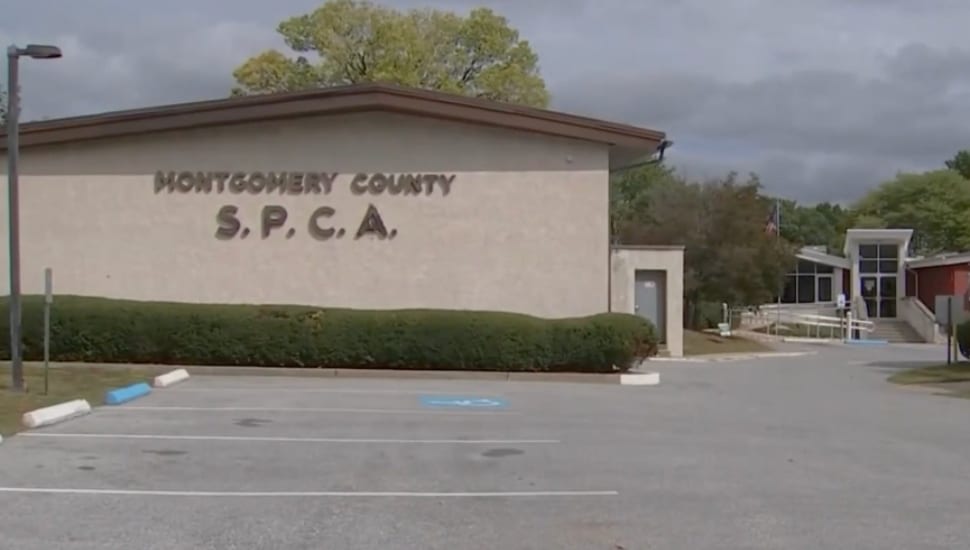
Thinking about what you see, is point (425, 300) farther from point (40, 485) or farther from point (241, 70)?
point (241, 70)

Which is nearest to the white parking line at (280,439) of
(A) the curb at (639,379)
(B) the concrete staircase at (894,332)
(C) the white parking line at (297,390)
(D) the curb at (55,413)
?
(D) the curb at (55,413)

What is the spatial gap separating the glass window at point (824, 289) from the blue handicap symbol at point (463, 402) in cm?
4925

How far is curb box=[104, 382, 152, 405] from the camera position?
15.9 metres

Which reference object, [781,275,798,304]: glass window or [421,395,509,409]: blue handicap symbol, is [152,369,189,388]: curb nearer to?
[421,395,509,409]: blue handicap symbol

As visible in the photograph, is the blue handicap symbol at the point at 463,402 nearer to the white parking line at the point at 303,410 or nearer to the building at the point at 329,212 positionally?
the white parking line at the point at 303,410

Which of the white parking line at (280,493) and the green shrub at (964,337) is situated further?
the green shrub at (964,337)

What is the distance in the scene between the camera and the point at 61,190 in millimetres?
24625

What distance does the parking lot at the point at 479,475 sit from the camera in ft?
26.7

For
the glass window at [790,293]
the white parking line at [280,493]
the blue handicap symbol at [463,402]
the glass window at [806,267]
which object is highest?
the glass window at [806,267]

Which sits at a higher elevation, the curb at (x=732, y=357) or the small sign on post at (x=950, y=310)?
the small sign on post at (x=950, y=310)

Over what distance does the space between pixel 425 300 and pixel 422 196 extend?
2184 millimetres

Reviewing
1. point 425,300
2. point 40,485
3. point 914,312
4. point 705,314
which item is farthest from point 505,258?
point 914,312

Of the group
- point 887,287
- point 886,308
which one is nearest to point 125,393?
point 886,308

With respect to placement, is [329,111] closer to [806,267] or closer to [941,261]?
[941,261]
